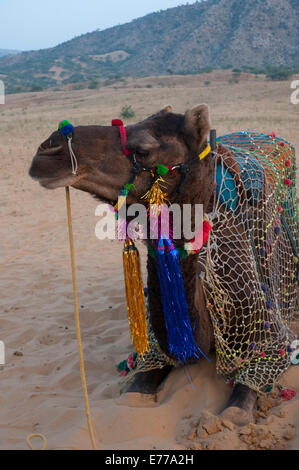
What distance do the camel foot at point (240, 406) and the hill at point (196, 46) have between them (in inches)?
2140

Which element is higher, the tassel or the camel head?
the camel head

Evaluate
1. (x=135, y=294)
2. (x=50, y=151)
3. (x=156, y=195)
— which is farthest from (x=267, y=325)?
(x=50, y=151)

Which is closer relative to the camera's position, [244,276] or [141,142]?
[141,142]

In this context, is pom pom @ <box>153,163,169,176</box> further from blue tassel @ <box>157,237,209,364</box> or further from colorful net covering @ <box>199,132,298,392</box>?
colorful net covering @ <box>199,132,298,392</box>

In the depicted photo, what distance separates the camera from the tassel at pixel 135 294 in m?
2.93

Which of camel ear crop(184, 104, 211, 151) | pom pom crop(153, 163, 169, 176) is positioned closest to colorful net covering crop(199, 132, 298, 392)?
camel ear crop(184, 104, 211, 151)

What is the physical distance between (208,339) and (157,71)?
73.8 metres

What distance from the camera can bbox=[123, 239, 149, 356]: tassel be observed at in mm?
2932

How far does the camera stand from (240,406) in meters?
3.28

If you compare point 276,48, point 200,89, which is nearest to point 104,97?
point 200,89

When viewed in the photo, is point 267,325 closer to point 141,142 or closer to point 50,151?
point 141,142

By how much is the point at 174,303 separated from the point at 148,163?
0.86m

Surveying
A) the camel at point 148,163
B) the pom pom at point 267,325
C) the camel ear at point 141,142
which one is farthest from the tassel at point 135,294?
the pom pom at point 267,325
